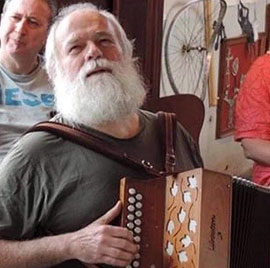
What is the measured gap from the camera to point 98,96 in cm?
161

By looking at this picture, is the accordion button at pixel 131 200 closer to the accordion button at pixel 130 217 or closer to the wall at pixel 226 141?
the accordion button at pixel 130 217

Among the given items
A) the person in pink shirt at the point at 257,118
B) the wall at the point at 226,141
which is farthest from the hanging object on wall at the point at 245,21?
the person in pink shirt at the point at 257,118

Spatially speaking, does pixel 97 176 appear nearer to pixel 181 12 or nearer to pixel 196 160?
pixel 196 160

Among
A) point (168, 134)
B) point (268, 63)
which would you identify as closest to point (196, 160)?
point (168, 134)

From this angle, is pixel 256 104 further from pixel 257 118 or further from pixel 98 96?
pixel 98 96

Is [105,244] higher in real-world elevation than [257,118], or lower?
lower

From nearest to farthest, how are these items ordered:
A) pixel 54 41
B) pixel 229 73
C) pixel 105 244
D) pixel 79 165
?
1. pixel 105 244
2. pixel 79 165
3. pixel 54 41
4. pixel 229 73

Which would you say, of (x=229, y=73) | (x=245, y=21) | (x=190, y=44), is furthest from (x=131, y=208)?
(x=245, y=21)

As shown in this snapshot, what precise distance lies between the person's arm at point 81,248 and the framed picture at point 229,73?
2.20 metres

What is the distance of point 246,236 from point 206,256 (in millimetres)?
194

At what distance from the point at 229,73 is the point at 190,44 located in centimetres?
46

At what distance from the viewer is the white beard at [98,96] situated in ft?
5.27

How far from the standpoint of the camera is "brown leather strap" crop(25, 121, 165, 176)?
1561 millimetres

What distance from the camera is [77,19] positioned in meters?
1.68
